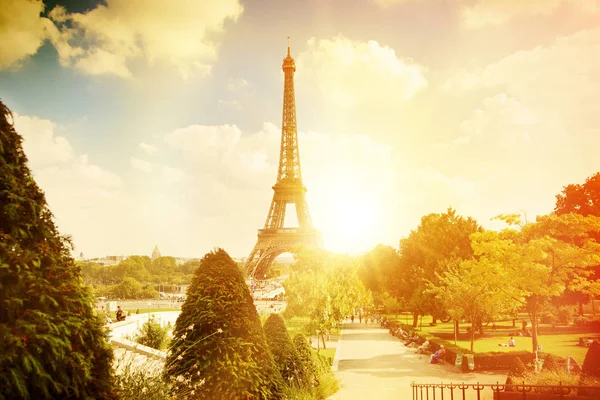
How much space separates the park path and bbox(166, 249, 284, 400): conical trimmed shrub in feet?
25.5

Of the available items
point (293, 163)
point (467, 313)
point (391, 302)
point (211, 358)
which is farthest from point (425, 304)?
point (293, 163)

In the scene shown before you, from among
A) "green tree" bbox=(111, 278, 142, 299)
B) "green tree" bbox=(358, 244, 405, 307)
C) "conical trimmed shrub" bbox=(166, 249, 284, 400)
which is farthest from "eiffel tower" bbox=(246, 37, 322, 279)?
"conical trimmed shrub" bbox=(166, 249, 284, 400)

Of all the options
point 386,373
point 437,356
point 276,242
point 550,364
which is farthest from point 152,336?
point 276,242

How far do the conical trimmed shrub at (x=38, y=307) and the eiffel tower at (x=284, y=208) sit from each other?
211 ft

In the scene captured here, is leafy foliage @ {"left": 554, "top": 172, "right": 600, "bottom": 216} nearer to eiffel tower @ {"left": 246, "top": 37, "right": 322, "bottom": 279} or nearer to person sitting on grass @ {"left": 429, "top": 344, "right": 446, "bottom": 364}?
person sitting on grass @ {"left": 429, "top": 344, "right": 446, "bottom": 364}

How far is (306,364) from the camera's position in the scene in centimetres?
1458

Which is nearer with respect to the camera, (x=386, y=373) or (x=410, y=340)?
(x=386, y=373)

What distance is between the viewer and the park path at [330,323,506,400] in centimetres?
1695

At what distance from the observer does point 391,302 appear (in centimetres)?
5275

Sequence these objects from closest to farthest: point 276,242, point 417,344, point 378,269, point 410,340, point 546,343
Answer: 1. point 546,343
2. point 417,344
3. point 410,340
4. point 378,269
5. point 276,242

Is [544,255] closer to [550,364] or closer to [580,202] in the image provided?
[550,364]

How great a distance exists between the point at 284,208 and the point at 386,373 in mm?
58165

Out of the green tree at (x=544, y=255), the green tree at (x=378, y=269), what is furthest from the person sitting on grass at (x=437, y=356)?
the green tree at (x=378, y=269)

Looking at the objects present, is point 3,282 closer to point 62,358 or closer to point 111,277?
point 62,358
